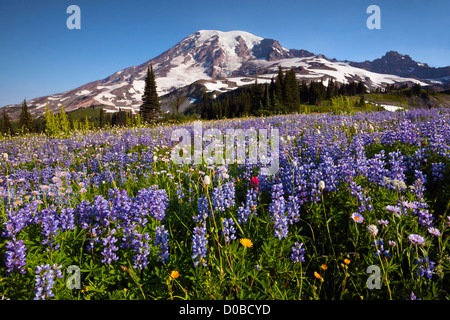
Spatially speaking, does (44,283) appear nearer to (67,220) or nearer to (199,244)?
(67,220)

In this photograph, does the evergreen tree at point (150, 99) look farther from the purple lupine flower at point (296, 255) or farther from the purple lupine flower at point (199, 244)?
the purple lupine flower at point (296, 255)

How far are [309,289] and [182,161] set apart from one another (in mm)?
4314

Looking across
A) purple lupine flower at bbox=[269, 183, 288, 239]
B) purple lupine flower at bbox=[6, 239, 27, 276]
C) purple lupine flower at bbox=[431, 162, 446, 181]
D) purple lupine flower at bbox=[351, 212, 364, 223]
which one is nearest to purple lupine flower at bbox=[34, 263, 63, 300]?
purple lupine flower at bbox=[6, 239, 27, 276]

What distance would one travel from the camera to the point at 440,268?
2.07 metres

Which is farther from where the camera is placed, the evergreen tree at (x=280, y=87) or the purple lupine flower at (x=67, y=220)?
the evergreen tree at (x=280, y=87)

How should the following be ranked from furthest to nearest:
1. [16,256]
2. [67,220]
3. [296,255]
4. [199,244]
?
1. [67,220]
2. [296,255]
3. [199,244]
4. [16,256]

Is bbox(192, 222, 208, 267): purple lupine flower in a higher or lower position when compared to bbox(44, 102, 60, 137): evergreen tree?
lower

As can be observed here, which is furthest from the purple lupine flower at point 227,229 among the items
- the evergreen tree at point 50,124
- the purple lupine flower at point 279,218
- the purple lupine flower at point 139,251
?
the evergreen tree at point 50,124

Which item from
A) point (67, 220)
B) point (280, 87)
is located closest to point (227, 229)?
point (67, 220)

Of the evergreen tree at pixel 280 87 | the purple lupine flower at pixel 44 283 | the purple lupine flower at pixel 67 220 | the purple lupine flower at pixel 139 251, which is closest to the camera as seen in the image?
the purple lupine flower at pixel 44 283

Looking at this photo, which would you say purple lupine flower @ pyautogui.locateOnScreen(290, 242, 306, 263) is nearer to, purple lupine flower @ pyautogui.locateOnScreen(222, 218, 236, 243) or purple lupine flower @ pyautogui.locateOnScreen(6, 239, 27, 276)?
purple lupine flower @ pyautogui.locateOnScreen(222, 218, 236, 243)
